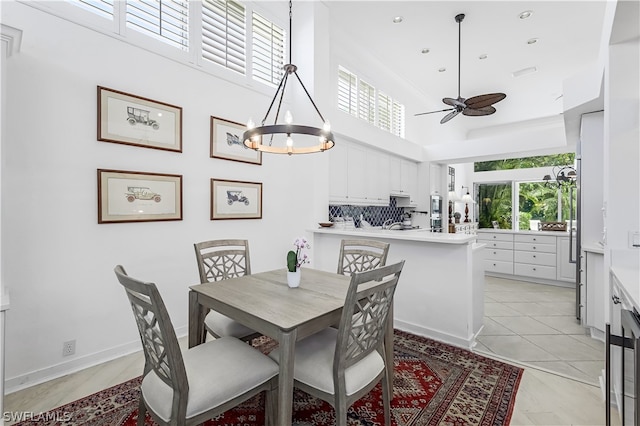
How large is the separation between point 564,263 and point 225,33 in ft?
20.6

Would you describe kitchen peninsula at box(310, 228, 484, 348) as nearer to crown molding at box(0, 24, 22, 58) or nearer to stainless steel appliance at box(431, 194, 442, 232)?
crown molding at box(0, 24, 22, 58)

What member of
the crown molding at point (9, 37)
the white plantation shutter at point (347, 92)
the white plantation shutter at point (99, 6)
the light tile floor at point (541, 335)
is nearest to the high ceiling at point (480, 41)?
the white plantation shutter at point (347, 92)

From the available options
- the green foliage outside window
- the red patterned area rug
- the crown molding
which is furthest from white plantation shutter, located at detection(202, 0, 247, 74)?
the green foliage outside window

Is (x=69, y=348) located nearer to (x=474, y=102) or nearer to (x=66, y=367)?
(x=66, y=367)

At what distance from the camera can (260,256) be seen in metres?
3.80

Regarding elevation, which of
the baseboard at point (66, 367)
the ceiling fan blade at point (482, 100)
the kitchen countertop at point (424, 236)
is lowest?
the baseboard at point (66, 367)

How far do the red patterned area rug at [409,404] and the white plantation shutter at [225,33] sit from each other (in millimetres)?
3246

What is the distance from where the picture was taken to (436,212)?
677 centimetres

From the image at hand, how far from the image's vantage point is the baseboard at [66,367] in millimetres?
2132

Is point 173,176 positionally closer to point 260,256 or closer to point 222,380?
point 260,256

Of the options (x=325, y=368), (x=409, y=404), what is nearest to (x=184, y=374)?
(x=325, y=368)

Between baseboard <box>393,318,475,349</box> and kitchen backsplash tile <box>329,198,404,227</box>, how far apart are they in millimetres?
2050

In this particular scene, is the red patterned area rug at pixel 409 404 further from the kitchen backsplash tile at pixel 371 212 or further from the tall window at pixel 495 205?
the tall window at pixel 495 205

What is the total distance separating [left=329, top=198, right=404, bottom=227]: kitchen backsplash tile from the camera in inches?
198
